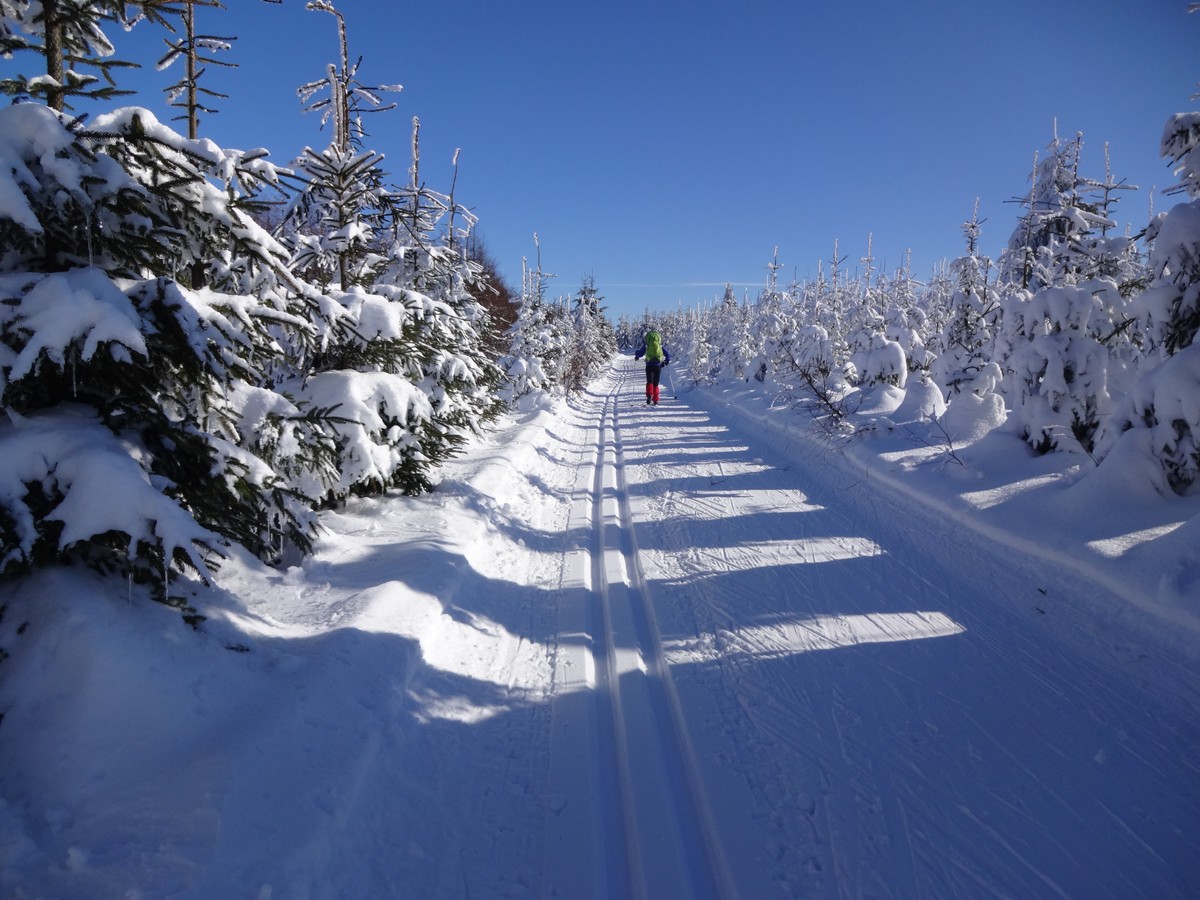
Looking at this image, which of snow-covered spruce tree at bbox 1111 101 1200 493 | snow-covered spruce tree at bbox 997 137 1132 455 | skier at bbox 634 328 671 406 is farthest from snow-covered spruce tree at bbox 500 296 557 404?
snow-covered spruce tree at bbox 1111 101 1200 493

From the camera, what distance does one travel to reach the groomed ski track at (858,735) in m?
2.40

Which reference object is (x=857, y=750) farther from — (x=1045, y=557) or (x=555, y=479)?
(x=555, y=479)

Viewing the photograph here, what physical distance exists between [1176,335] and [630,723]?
669 cm

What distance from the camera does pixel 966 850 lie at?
2.46 metres

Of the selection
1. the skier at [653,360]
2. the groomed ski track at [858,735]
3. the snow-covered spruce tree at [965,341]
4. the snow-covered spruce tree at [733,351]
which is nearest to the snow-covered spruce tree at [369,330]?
the groomed ski track at [858,735]

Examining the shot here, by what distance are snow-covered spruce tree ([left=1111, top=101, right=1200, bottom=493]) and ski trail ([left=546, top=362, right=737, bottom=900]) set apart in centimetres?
514

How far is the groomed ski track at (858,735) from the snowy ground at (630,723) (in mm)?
17

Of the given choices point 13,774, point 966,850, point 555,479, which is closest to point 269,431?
point 13,774

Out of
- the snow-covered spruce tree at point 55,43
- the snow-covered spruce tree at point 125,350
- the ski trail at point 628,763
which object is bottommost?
the ski trail at point 628,763

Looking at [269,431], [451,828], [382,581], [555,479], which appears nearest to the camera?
[451,828]

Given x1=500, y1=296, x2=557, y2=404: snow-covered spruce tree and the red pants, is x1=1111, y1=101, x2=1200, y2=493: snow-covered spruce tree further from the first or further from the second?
the red pants

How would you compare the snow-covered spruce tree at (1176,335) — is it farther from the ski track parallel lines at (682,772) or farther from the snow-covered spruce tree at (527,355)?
the snow-covered spruce tree at (527,355)

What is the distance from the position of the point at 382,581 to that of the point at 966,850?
4.11 metres

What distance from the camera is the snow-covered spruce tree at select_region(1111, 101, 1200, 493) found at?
492 centimetres
